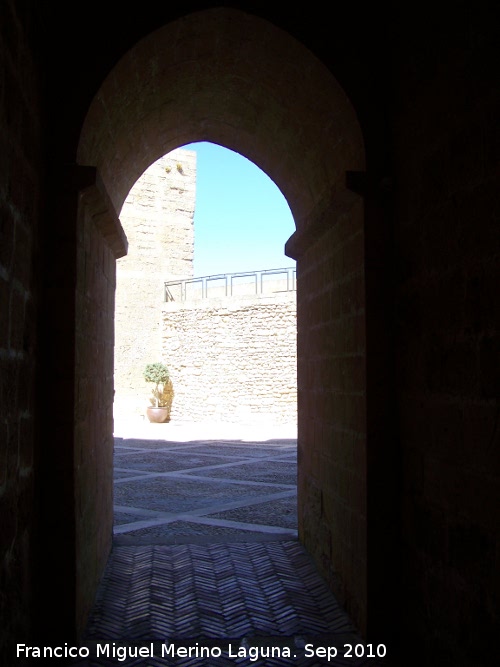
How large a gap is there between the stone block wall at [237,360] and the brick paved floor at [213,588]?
10.5 m

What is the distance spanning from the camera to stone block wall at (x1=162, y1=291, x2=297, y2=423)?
1866 centimetres

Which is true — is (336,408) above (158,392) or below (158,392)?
above

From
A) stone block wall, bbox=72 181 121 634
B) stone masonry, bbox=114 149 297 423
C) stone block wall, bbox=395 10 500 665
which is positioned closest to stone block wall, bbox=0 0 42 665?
stone block wall, bbox=72 181 121 634

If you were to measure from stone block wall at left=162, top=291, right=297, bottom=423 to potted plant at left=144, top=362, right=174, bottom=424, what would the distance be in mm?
536

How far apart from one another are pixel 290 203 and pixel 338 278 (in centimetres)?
158

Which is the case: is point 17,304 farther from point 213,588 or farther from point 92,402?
point 213,588

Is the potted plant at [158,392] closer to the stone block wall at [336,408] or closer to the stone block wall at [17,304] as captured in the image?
the stone block wall at [336,408]

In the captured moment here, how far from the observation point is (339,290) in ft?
13.3

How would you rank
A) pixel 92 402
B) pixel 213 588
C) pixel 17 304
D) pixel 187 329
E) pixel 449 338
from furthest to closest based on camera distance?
pixel 187 329
pixel 213 588
pixel 92 402
pixel 449 338
pixel 17 304

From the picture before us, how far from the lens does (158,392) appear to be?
20.0 metres

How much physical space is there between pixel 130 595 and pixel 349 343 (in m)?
2.14

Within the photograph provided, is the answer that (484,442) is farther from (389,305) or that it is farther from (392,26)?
(392,26)

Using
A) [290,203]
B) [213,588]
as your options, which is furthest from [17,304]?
[290,203]

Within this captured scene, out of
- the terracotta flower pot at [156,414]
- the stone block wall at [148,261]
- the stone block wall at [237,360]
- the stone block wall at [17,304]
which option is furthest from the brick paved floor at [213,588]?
the stone block wall at [148,261]
